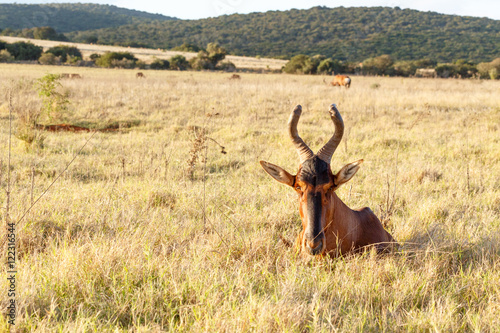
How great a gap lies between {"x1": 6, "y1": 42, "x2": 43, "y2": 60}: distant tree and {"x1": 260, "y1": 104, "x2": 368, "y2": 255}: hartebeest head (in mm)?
49470

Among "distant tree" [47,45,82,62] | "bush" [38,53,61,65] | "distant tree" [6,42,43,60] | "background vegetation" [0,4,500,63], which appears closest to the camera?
"bush" [38,53,61,65]

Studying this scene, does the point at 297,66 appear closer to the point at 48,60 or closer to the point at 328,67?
the point at 328,67

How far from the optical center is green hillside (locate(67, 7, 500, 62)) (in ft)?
270

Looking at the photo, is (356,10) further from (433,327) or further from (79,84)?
(433,327)

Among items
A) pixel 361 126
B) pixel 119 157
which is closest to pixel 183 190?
pixel 119 157

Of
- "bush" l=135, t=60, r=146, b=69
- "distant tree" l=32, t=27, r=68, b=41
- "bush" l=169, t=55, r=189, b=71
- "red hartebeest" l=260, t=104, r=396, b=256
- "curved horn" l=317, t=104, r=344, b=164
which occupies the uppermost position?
"distant tree" l=32, t=27, r=68, b=41

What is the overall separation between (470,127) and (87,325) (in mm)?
11303

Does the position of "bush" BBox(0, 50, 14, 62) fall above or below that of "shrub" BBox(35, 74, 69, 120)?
above

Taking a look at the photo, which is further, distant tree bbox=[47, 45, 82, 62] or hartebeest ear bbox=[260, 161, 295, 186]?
Answer: distant tree bbox=[47, 45, 82, 62]

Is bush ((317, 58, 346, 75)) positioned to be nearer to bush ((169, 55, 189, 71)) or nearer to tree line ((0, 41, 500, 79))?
tree line ((0, 41, 500, 79))

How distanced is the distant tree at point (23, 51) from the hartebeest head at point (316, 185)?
49470mm

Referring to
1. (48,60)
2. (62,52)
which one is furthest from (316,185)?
(62,52)

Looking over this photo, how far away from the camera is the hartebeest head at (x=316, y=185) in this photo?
3.02m

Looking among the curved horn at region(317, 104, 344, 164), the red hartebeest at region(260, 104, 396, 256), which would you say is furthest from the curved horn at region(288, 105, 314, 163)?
the curved horn at region(317, 104, 344, 164)
